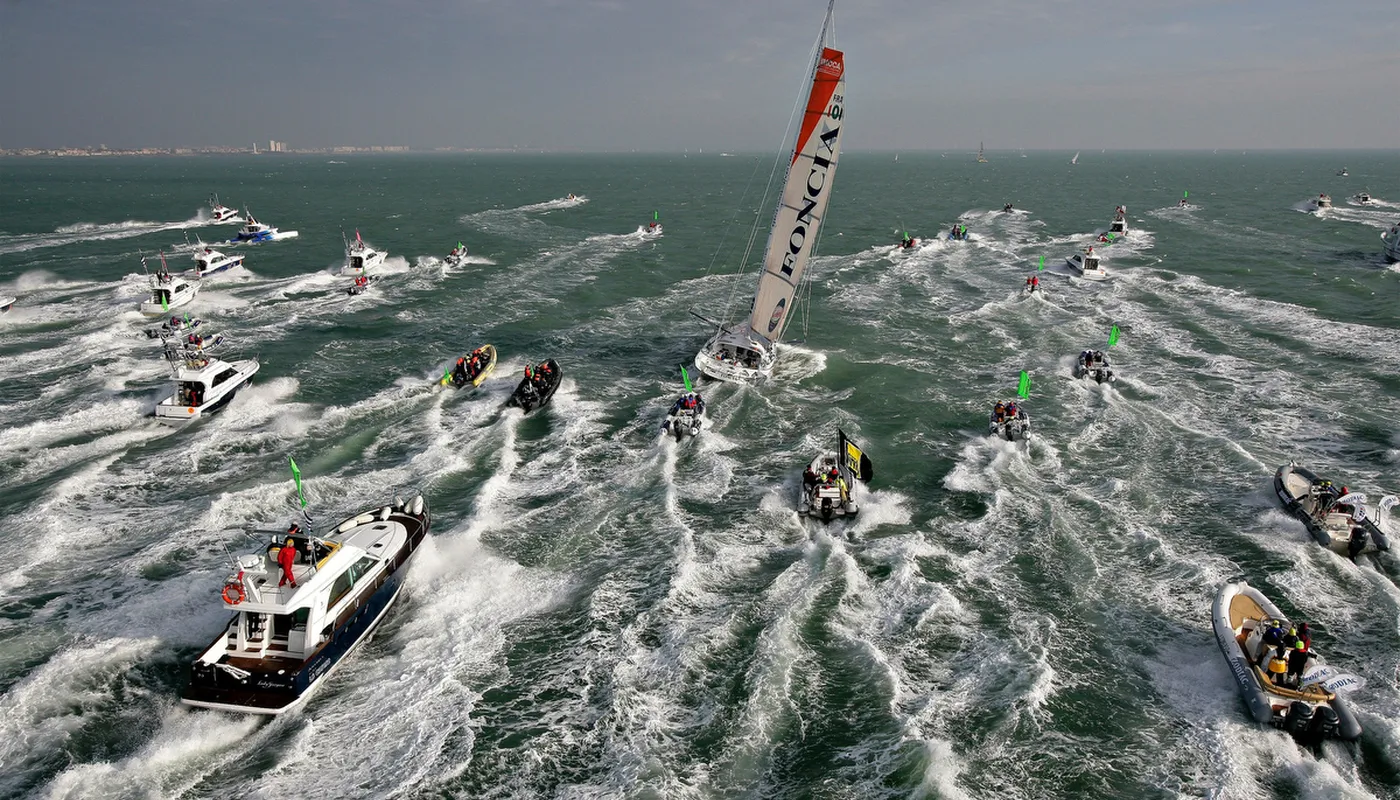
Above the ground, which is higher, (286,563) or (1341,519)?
(286,563)

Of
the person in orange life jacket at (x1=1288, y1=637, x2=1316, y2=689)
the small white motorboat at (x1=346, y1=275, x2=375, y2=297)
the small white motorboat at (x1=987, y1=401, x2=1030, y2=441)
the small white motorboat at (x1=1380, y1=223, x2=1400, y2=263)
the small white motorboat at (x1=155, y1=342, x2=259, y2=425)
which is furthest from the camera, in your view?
the small white motorboat at (x1=1380, y1=223, x2=1400, y2=263)

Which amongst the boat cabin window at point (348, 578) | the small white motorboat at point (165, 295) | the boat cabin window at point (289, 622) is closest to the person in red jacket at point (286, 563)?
the boat cabin window at point (289, 622)

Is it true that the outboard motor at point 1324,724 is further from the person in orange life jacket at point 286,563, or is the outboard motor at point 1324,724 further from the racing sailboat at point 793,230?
the racing sailboat at point 793,230

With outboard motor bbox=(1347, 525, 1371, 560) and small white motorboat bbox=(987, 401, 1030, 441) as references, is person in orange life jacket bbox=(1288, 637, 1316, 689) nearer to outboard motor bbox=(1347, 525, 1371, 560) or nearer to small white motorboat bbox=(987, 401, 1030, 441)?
outboard motor bbox=(1347, 525, 1371, 560)

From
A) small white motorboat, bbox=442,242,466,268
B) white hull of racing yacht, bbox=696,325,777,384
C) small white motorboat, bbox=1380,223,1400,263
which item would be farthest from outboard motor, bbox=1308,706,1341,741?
small white motorboat, bbox=1380,223,1400,263

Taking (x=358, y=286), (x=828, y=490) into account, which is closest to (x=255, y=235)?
(x=358, y=286)

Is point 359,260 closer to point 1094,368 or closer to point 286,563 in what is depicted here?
point 286,563

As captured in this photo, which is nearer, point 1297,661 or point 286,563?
point 1297,661
